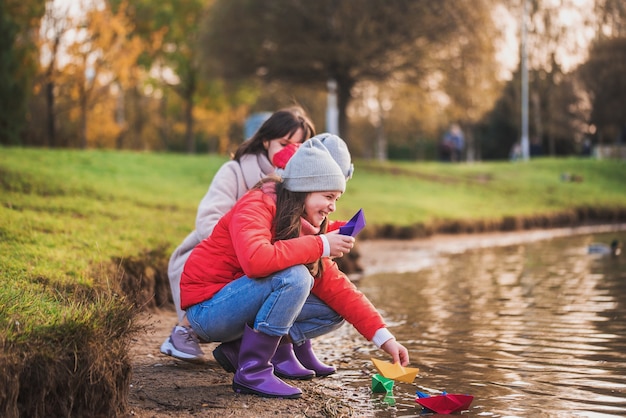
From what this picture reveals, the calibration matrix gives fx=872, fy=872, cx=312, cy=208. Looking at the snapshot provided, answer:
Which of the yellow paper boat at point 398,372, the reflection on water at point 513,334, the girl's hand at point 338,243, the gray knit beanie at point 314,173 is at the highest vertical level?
the gray knit beanie at point 314,173

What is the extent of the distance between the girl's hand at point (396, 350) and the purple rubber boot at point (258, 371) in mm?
522

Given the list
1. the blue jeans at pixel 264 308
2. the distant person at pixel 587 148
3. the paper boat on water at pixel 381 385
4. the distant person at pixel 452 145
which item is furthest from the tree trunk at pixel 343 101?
the paper boat on water at pixel 381 385

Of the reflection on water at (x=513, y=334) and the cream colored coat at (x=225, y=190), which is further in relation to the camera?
the cream colored coat at (x=225, y=190)

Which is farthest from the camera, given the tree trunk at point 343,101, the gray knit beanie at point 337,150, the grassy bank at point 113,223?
the tree trunk at point 343,101

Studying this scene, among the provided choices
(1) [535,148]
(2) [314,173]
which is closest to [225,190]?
(2) [314,173]

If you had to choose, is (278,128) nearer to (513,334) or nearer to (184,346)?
(184,346)

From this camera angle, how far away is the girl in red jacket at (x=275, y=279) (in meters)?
4.45

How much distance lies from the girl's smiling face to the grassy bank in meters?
1.03

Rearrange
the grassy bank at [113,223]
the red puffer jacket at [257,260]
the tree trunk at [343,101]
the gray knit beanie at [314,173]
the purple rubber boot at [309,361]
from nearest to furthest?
the grassy bank at [113,223], the red puffer jacket at [257,260], the gray knit beanie at [314,173], the purple rubber boot at [309,361], the tree trunk at [343,101]

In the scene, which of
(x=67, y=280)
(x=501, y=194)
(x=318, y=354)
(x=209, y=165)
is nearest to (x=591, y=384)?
(x=318, y=354)

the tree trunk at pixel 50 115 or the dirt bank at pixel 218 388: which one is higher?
the tree trunk at pixel 50 115

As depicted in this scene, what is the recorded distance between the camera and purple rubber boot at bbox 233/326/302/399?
4.57 metres

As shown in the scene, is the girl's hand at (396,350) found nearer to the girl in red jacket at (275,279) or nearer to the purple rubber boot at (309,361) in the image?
the girl in red jacket at (275,279)

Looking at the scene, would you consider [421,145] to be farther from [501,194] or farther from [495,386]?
[495,386]
